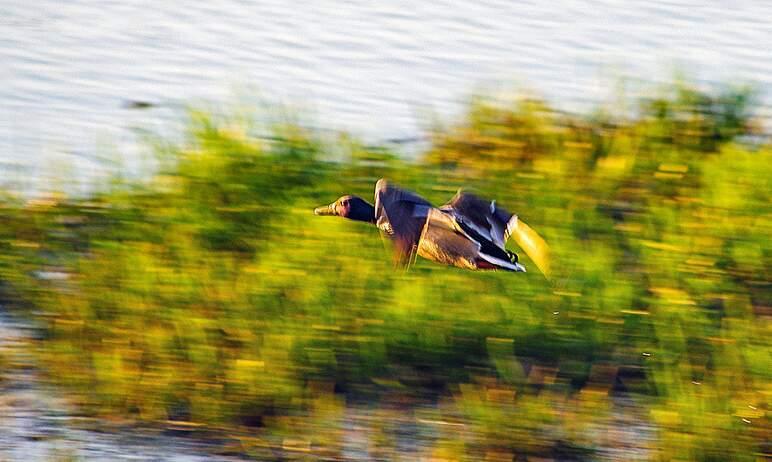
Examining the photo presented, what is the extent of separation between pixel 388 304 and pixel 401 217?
1.39ft

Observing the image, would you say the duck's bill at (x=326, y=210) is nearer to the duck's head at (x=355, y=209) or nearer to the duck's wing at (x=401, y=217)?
the duck's head at (x=355, y=209)

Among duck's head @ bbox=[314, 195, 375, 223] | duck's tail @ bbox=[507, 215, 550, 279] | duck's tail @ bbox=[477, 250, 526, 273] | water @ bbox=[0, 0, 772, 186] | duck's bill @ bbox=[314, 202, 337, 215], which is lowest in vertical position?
water @ bbox=[0, 0, 772, 186]

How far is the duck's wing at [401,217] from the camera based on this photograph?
9.78 feet

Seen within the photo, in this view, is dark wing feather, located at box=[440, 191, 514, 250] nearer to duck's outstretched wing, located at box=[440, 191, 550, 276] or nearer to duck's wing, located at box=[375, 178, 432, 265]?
duck's outstretched wing, located at box=[440, 191, 550, 276]

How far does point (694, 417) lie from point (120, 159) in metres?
2.21

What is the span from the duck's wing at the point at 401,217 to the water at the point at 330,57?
1899 millimetres

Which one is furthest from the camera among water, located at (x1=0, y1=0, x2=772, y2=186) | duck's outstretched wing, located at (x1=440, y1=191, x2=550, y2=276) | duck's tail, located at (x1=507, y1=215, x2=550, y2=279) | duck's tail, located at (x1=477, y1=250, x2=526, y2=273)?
water, located at (x1=0, y1=0, x2=772, y2=186)

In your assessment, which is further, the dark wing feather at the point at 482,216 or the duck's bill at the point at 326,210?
the duck's bill at the point at 326,210

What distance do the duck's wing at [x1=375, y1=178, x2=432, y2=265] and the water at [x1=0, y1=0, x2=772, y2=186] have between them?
1899 mm

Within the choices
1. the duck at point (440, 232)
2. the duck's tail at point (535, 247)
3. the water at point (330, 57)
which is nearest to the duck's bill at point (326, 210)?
the duck at point (440, 232)

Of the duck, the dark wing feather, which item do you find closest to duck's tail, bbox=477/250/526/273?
the duck

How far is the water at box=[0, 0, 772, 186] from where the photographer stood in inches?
208

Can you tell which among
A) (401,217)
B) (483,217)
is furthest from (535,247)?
(401,217)

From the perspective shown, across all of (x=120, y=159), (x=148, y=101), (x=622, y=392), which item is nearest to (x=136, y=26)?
(x=148, y=101)
